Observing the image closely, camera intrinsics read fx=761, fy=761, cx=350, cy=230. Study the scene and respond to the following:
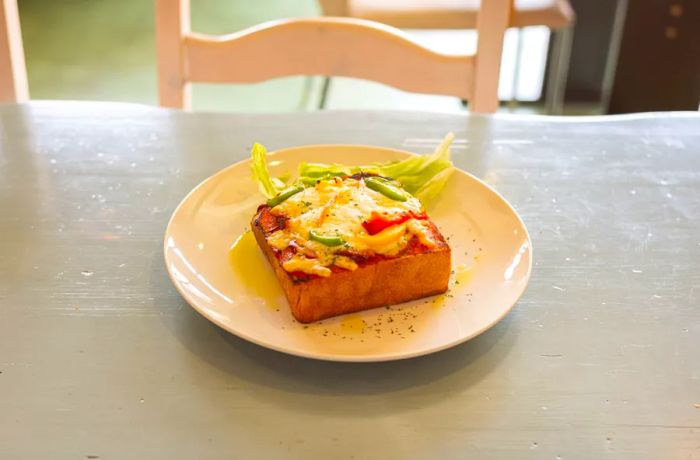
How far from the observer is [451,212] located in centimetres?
94

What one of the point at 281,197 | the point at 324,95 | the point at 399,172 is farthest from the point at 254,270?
the point at 324,95

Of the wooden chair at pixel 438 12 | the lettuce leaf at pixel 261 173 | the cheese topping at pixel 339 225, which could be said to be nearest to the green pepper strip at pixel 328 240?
the cheese topping at pixel 339 225

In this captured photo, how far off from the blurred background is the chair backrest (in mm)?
1355

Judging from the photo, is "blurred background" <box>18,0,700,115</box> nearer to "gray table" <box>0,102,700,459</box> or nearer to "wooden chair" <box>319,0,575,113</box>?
"wooden chair" <box>319,0,575,113</box>

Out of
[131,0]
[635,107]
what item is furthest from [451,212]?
[131,0]

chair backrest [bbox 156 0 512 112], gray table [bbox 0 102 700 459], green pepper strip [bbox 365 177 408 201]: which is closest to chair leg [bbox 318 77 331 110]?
chair backrest [bbox 156 0 512 112]

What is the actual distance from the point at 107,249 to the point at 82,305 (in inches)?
4.3

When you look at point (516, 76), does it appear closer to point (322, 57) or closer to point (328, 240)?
point (322, 57)

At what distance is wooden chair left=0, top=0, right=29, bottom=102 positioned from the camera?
123cm

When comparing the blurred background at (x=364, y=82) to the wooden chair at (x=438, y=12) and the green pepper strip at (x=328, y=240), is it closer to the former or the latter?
the wooden chair at (x=438, y=12)

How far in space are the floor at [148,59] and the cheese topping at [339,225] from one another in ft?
5.98

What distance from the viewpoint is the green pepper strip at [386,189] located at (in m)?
0.84

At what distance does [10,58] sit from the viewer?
4.12ft

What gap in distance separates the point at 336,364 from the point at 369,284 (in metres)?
0.09
